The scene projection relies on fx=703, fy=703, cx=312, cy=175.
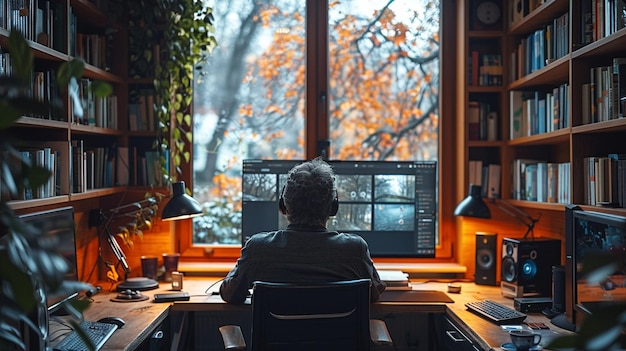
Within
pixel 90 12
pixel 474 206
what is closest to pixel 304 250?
pixel 474 206

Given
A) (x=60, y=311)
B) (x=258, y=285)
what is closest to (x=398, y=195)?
(x=258, y=285)

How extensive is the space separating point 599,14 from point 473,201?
1.12 meters

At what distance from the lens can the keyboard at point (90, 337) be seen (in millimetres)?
2264

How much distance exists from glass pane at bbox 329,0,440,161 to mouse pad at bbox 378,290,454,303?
0.93 meters

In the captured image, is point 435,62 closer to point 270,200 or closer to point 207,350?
point 270,200

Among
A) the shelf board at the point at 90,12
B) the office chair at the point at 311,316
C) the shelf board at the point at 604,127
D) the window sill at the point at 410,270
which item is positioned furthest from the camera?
the window sill at the point at 410,270

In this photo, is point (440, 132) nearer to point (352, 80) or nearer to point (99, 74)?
point (352, 80)

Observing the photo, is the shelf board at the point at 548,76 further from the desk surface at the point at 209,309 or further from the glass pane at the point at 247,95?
the glass pane at the point at 247,95

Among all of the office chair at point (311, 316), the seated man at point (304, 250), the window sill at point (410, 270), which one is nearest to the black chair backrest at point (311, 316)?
the office chair at point (311, 316)

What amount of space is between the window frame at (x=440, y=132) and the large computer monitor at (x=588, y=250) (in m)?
1.25

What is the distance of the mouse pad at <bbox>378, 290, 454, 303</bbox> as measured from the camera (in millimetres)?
3061

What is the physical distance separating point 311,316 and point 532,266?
137cm

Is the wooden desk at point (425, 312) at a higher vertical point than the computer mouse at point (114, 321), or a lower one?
lower

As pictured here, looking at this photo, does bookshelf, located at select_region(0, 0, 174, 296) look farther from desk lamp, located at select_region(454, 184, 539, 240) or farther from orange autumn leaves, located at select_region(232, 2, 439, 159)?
desk lamp, located at select_region(454, 184, 539, 240)
